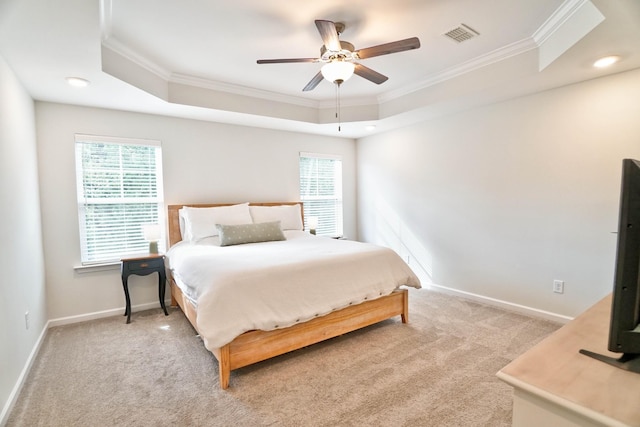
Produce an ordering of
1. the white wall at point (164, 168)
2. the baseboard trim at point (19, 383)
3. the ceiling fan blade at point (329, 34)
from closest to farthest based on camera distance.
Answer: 1. the baseboard trim at point (19, 383)
2. the ceiling fan blade at point (329, 34)
3. the white wall at point (164, 168)

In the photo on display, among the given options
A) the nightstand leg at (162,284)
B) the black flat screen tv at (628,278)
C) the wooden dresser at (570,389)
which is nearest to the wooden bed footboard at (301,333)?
the nightstand leg at (162,284)

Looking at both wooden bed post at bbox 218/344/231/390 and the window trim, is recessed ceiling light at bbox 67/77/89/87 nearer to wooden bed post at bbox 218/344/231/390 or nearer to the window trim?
wooden bed post at bbox 218/344/231/390

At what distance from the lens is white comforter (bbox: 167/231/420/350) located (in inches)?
82.9

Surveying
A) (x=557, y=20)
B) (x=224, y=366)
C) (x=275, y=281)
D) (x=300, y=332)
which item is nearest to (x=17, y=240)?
(x=224, y=366)

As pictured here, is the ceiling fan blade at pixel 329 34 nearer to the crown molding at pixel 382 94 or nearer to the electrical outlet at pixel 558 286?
the crown molding at pixel 382 94

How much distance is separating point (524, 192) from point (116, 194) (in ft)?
15.4

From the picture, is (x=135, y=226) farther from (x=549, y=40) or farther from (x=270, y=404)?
(x=549, y=40)

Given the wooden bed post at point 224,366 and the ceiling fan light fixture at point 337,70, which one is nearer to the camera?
the wooden bed post at point 224,366

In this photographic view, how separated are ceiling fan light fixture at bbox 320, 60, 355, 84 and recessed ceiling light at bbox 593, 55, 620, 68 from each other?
204 centimetres

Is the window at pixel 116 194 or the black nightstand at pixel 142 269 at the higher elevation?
the window at pixel 116 194

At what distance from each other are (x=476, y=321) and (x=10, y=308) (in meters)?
3.97

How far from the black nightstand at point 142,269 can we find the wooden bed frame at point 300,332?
0.26 metres

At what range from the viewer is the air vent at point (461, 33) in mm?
2484

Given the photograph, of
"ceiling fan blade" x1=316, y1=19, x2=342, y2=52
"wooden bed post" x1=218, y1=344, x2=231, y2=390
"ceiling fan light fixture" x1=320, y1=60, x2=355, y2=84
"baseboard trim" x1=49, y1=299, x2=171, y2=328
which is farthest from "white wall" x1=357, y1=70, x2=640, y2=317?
"baseboard trim" x1=49, y1=299, x2=171, y2=328
